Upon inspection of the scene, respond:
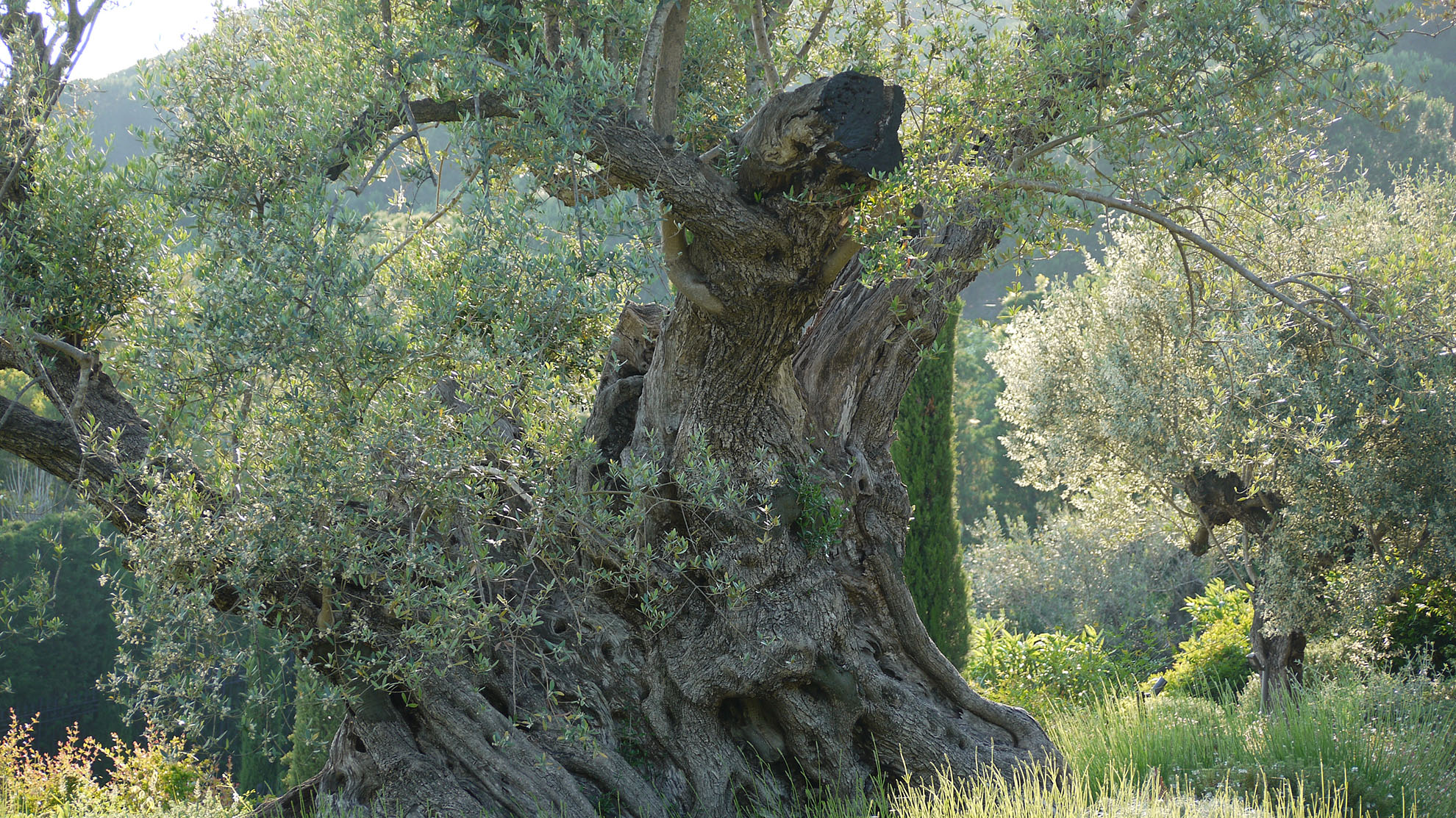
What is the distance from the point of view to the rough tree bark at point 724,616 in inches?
175

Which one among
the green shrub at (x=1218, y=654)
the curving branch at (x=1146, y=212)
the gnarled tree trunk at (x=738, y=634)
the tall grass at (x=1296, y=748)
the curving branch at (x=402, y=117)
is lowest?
the green shrub at (x=1218, y=654)

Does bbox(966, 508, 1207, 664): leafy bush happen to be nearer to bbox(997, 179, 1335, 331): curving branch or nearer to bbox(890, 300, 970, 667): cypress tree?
bbox(890, 300, 970, 667): cypress tree

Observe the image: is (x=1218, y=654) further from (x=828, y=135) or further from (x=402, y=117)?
(x=402, y=117)

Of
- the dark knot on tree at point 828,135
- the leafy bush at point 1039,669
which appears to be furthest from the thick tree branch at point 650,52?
the leafy bush at point 1039,669

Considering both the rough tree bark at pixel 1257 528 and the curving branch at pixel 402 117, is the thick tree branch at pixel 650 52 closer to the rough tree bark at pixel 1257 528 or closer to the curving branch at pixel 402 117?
the curving branch at pixel 402 117

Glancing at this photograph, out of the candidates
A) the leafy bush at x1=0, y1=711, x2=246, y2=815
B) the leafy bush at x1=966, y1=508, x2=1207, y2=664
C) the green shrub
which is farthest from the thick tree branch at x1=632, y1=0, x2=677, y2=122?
the leafy bush at x1=966, y1=508, x2=1207, y2=664

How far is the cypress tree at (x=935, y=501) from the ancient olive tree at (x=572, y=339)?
19.3 feet

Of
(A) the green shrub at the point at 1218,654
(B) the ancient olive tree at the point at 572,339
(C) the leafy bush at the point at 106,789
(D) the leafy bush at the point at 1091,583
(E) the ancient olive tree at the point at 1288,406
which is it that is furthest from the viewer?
(D) the leafy bush at the point at 1091,583

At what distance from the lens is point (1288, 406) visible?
8297mm

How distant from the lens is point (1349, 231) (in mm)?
9672

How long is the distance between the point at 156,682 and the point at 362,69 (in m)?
2.77

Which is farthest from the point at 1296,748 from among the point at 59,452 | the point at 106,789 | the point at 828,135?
the point at 106,789

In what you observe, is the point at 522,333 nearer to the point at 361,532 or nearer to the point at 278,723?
the point at 361,532

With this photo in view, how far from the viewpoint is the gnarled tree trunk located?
15.1 feet
